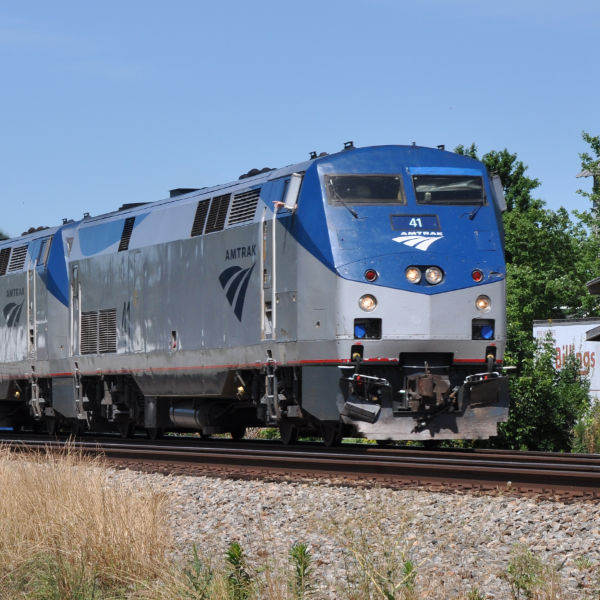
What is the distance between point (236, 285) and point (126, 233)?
14.3ft

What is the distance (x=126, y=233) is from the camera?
2127cm

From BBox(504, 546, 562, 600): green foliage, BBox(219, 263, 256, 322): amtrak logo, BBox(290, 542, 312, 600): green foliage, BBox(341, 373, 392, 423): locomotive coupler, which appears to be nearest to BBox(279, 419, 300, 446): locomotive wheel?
BBox(219, 263, 256, 322): amtrak logo

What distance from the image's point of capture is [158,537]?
8992mm

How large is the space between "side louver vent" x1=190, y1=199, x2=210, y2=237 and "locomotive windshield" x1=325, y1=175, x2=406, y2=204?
3581 mm

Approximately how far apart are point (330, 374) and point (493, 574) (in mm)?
8005

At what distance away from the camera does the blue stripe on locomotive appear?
15.2 metres

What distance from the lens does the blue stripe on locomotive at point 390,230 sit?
15.2 meters

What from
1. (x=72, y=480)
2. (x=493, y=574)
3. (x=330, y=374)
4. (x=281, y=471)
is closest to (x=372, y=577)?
(x=493, y=574)

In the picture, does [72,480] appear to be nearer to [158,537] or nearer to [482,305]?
[158,537]

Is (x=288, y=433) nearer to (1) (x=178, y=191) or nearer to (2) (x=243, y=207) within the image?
(2) (x=243, y=207)

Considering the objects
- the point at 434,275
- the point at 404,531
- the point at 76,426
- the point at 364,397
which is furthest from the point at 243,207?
the point at 404,531

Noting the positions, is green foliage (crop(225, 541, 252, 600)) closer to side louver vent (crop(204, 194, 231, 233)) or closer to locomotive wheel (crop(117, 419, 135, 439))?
side louver vent (crop(204, 194, 231, 233))

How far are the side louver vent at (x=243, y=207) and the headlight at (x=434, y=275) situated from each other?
10.3ft

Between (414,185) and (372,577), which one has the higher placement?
(414,185)
